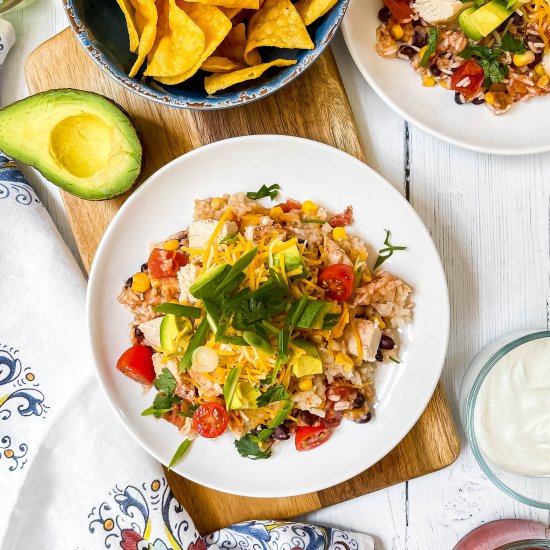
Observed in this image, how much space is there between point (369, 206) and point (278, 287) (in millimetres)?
455

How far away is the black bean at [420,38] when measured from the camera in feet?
7.05

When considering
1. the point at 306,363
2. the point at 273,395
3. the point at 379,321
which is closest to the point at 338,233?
the point at 379,321

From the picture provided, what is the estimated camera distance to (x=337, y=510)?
2383 millimetres

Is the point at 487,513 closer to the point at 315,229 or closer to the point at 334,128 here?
the point at 315,229

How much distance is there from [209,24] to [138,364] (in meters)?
0.99

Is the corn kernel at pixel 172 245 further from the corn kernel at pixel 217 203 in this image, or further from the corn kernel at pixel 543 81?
the corn kernel at pixel 543 81

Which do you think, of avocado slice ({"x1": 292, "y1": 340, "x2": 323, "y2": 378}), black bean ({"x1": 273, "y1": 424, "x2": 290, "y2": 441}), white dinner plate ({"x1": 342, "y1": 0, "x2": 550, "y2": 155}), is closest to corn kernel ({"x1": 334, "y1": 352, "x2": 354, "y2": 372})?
avocado slice ({"x1": 292, "y1": 340, "x2": 323, "y2": 378})

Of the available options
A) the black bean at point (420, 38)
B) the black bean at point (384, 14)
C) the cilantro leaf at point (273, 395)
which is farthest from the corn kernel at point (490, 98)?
the cilantro leaf at point (273, 395)

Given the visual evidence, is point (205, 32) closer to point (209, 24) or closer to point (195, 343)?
point (209, 24)

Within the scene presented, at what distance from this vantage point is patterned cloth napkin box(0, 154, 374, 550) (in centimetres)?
224

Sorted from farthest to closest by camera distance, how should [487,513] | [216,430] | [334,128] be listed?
[487,513]
[334,128]
[216,430]

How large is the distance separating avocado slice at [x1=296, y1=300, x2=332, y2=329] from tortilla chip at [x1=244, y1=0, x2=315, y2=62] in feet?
2.24

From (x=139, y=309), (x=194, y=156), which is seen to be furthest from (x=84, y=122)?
(x=139, y=309)

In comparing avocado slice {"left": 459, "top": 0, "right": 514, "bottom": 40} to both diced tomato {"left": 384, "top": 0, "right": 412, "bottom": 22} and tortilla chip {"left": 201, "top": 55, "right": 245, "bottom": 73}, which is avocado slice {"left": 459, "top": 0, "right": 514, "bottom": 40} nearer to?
diced tomato {"left": 384, "top": 0, "right": 412, "bottom": 22}
